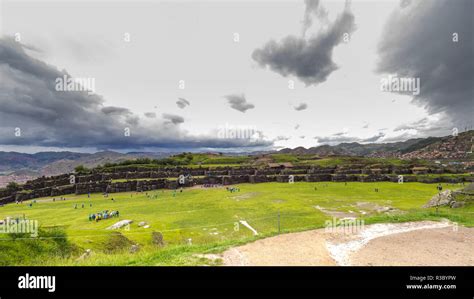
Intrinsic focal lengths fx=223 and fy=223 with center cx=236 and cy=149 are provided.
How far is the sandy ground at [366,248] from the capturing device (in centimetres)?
842

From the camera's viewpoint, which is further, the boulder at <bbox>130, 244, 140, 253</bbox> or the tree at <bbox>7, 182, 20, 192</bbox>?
the tree at <bbox>7, 182, 20, 192</bbox>

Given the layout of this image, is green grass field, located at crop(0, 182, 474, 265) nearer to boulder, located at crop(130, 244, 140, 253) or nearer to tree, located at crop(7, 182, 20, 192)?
boulder, located at crop(130, 244, 140, 253)

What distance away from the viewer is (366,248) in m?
9.77

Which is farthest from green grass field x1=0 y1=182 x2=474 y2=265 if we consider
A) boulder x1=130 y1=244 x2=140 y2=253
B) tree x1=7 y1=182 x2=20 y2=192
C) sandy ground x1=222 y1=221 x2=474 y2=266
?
tree x1=7 y1=182 x2=20 y2=192

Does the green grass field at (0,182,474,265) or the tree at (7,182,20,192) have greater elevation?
the green grass field at (0,182,474,265)

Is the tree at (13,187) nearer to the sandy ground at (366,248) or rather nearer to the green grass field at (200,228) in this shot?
the green grass field at (200,228)

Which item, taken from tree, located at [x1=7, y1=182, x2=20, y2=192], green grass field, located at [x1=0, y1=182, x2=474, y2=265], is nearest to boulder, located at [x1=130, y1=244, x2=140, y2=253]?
green grass field, located at [x1=0, y1=182, x2=474, y2=265]

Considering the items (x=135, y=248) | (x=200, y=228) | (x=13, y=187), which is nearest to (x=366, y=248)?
(x=135, y=248)

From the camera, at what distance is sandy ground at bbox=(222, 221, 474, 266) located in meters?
8.42

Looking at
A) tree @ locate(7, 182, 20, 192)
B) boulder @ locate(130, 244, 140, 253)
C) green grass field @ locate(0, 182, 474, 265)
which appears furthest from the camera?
tree @ locate(7, 182, 20, 192)

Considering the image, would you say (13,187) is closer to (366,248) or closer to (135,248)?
(135,248)

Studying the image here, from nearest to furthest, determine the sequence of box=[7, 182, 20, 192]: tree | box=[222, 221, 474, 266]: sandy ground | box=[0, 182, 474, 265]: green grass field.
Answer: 1. box=[222, 221, 474, 266]: sandy ground
2. box=[0, 182, 474, 265]: green grass field
3. box=[7, 182, 20, 192]: tree
